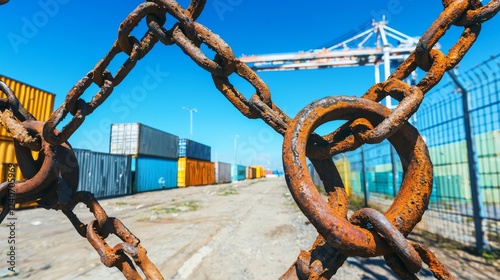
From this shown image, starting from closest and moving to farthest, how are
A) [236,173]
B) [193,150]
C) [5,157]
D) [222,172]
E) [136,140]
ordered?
[5,157], [136,140], [193,150], [222,172], [236,173]

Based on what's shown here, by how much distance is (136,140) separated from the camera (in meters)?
27.1

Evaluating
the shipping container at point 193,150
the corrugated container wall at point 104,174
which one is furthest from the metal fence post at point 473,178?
the shipping container at point 193,150

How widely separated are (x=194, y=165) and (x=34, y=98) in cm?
2408

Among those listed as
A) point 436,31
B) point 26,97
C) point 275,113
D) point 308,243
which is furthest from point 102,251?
point 26,97

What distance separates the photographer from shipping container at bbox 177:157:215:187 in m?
34.0

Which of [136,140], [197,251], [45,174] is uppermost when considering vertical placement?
[136,140]

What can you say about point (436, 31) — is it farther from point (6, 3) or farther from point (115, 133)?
point (115, 133)

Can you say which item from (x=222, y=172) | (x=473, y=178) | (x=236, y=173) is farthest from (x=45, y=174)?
(x=236, y=173)

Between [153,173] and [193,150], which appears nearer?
[153,173]

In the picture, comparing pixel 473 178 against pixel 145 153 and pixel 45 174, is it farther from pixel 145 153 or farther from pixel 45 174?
pixel 145 153

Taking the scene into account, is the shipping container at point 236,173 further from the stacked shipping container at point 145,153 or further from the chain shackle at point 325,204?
the chain shackle at point 325,204

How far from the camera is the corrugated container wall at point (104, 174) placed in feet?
60.8

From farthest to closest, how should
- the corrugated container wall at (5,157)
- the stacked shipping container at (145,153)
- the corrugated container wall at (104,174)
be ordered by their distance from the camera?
the stacked shipping container at (145,153) → the corrugated container wall at (104,174) → the corrugated container wall at (5,157)

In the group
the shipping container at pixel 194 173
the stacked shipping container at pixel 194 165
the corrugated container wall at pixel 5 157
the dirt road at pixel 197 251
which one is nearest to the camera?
the dirt road at pixel 197 251
